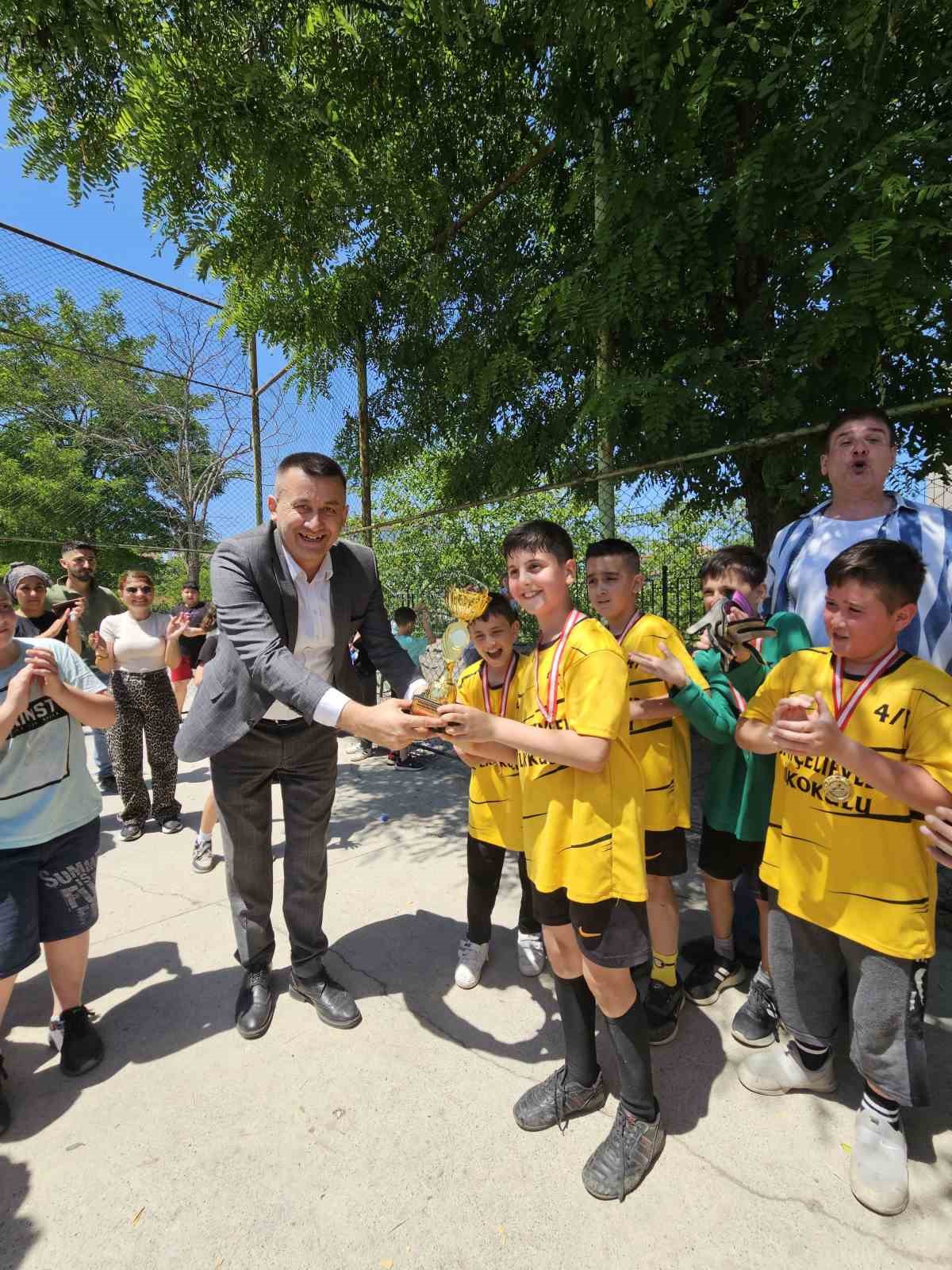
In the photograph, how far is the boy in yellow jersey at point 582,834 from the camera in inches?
70.1

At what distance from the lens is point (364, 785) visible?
19.8 feet

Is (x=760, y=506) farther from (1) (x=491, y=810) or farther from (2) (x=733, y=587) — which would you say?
(1) (x=491, y=810)

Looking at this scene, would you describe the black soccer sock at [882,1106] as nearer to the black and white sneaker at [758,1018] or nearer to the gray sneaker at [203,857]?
the black and white sneaker at [758,1018]

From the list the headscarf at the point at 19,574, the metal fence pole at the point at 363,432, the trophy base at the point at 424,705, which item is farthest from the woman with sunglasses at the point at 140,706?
the trophy base at the point at 424,705

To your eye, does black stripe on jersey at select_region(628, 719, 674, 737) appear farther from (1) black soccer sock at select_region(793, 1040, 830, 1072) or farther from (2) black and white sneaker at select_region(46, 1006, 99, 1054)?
(2) black and white sneaker at select_region(46, 1006, 99, 1054)

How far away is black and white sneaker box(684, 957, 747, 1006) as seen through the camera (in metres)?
2.65

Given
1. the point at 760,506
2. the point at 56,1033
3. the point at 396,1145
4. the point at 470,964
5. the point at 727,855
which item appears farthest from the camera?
the point at 760,506

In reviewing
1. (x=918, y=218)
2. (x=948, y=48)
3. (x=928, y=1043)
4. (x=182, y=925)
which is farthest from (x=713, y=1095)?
(x=948, y=48)

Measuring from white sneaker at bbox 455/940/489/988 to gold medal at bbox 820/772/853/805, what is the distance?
182 cm

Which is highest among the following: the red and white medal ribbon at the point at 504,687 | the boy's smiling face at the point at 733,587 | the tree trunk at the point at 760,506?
the tree trunk at the point at 760,506

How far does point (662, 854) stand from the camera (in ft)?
7.99

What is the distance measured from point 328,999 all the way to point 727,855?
6.11ft

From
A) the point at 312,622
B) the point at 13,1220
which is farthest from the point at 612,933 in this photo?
the point at 13,1220

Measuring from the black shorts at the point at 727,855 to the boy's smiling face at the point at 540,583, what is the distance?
4.32ft
